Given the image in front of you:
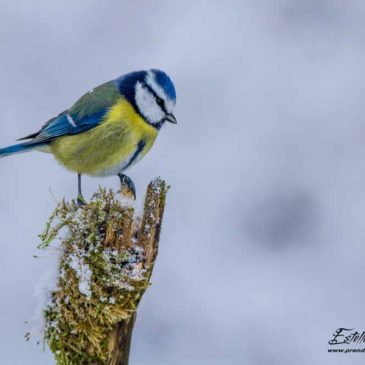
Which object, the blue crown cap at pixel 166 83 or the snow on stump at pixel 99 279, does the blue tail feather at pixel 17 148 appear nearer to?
the blue crown cap at pixel 166 83

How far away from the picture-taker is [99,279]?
1.93m

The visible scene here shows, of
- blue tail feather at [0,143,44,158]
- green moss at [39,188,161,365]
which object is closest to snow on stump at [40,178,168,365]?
green moss at [39,188,161,365]

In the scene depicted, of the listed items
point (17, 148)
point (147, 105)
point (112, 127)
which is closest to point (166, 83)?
point (147, 105)

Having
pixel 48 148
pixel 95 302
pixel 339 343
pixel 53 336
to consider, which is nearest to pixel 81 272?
pixel 95 302

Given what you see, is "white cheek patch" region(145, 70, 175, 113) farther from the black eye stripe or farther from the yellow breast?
the yellow breast

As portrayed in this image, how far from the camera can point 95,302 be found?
1.92 meters

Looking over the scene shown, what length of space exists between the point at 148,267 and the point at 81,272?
0.71ft

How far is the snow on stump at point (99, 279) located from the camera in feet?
6.29

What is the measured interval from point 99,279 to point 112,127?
3.71 ft

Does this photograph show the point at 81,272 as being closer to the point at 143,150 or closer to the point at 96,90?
the point at 143,150

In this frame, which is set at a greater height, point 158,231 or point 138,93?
point 138,93

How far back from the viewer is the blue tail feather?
121 inches

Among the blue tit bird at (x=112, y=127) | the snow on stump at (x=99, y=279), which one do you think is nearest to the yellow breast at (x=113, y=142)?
the blue tit bird at (x=112, y=127)

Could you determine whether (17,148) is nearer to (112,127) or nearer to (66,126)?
(66,126)
